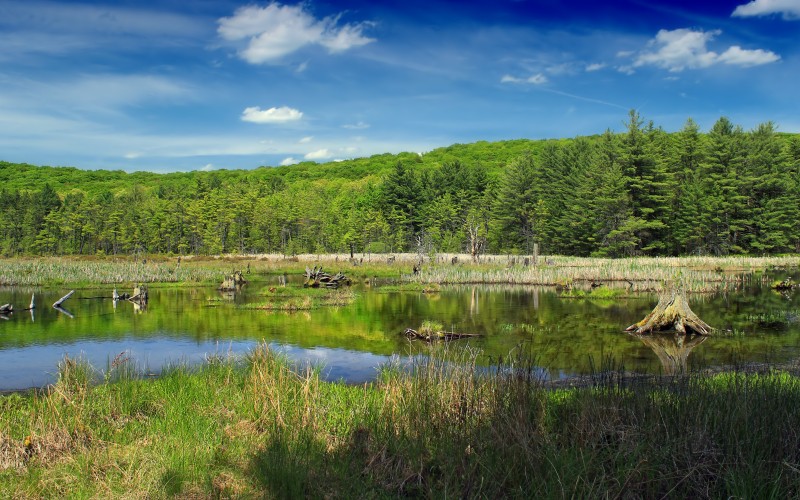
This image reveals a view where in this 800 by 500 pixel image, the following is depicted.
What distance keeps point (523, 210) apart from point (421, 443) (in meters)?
74.5

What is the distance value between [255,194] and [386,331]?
8323cm

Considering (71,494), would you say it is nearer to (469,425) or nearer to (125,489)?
(125,489)

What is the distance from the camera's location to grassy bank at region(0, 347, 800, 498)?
5.72 metres

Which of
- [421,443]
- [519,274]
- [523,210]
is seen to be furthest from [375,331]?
[523,210]

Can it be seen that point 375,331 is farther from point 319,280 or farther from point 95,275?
point 95,275

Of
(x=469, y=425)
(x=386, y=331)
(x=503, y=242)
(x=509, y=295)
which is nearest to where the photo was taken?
(x=469, y=425)

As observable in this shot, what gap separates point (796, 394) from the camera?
749 centimetres

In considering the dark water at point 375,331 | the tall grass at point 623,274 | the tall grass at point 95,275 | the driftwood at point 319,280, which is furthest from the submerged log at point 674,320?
the tall grass at point 95,275

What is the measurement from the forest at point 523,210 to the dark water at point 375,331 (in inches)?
1198

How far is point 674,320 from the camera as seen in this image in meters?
19.4

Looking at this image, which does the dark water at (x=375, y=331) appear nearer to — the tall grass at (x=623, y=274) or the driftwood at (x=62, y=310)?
the driftwood at (x=62, y=310)

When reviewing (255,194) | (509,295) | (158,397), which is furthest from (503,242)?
(158,397)

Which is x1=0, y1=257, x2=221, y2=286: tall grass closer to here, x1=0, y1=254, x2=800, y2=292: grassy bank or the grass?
x1=0, y1=254, x2=800, y2=292: grassy bank

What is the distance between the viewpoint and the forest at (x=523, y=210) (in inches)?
2496
